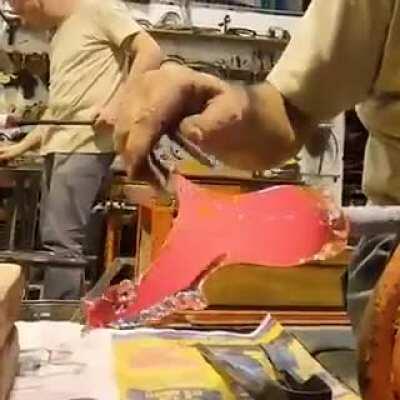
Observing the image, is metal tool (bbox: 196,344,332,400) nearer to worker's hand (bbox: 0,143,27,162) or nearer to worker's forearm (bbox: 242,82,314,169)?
worker's forearm (bbox: 242,82,314,169)

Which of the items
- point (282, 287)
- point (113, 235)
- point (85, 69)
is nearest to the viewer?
point (282, 287)

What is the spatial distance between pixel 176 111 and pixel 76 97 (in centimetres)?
157

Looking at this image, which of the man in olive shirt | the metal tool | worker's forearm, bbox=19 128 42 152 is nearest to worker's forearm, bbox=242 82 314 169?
the man in olive shirt

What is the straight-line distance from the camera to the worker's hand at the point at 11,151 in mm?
2254

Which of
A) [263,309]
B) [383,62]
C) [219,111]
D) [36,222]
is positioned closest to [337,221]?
[219,111]

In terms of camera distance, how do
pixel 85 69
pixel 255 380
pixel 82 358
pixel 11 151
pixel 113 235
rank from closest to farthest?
pixel 255 380
pixel 82 358
pixel 85 69
pixel 11 151
pixel 113 235

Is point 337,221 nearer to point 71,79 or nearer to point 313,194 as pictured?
point 313,194

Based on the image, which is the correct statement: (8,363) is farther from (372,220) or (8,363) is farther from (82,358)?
(372,220)

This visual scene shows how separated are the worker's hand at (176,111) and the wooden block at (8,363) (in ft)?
0.71

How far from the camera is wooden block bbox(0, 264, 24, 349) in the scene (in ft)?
2.32

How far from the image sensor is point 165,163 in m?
0.59

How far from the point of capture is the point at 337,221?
1.61ft

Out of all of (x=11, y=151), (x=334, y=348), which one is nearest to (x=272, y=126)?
(x=334, y=348)

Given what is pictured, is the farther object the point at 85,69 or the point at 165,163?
the point at 85,69
